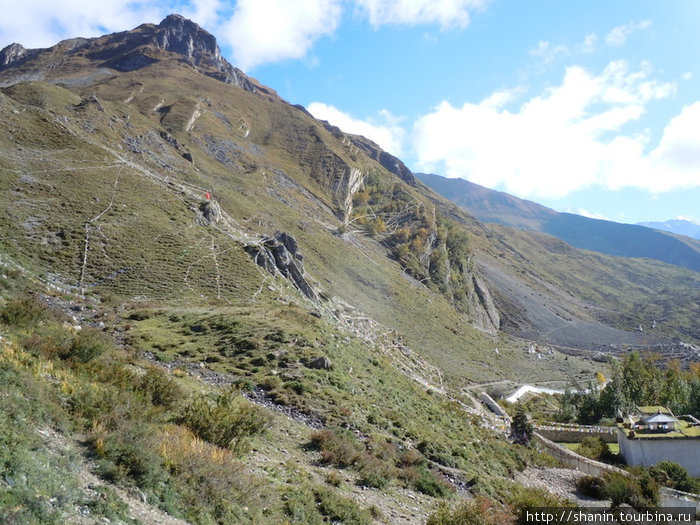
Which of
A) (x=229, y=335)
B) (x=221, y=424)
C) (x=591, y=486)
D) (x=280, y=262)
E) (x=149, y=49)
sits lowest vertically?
(x=591, y=486)

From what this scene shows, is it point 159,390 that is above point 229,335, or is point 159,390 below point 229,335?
above

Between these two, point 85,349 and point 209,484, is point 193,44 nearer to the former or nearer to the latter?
point 85,349

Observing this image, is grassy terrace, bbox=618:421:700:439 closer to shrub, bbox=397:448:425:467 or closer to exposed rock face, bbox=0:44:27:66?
shrub, bbox=397:448:425:467

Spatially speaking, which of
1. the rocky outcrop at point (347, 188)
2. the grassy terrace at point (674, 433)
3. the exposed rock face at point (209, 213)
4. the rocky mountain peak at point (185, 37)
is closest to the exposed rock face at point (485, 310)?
the rocky outcrop at point (347, 188)

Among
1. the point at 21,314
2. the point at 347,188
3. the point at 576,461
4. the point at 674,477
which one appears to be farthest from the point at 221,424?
the point at 347,188

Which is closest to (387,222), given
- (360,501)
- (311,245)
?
Answer: (311,245)

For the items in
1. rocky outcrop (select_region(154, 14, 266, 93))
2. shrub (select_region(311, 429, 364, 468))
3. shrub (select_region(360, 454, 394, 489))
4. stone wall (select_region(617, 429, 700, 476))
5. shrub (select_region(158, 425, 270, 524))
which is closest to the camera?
shrub (select_region(158, 425, 270, 524))

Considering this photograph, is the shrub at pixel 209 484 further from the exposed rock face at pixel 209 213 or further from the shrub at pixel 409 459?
the exposed rock face at pixel 209 213

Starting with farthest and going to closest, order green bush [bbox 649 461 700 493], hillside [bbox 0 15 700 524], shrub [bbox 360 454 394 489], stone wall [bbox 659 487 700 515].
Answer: green bush [bbox 649 461 700 493]
stone wall [bbox 659 487 700 515]
shrub [bbox 360 454 394 489]
hillside [bbox 0 15 700 524]

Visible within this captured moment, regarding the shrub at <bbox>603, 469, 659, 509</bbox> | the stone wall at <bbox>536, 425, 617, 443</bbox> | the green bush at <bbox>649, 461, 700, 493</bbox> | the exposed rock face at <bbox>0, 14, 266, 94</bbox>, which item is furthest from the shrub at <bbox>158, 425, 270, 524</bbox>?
the exposed rock face at <bbox>0, 14, 266, 94</bbox>

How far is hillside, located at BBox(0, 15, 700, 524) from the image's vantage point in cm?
698

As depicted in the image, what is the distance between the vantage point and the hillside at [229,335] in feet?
22.9

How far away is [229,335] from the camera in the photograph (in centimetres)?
1945

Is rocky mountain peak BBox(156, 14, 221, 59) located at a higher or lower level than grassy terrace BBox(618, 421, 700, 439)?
higher
